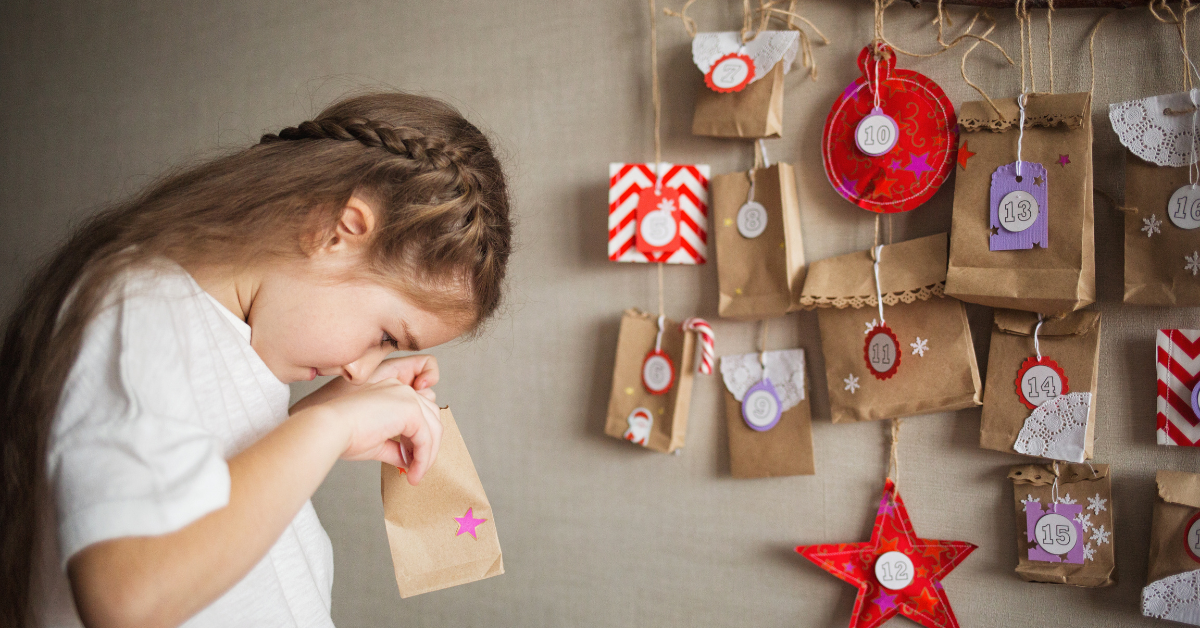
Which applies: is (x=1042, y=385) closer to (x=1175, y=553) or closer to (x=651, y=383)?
(x=1175, y=553)

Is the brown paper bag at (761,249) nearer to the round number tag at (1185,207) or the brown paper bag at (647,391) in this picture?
the brown paper bag at (647,391)

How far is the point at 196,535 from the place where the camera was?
433 millimetres

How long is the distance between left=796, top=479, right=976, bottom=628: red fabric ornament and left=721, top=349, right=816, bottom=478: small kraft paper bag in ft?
0.34

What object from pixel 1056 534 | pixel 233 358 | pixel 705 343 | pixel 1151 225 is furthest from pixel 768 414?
pixel 233 358

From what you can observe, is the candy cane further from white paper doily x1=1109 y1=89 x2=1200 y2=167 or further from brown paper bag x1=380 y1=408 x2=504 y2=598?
white paper doily x1=1109 y1=89 x2=1200 y2=167

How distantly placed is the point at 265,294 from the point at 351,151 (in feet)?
0.47

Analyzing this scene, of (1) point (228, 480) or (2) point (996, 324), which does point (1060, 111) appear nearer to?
(2) point (996, 324)

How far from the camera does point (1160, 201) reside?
28.3 inches

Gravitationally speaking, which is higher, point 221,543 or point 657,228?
point 657,228

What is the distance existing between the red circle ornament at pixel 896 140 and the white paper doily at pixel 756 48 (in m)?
0.08

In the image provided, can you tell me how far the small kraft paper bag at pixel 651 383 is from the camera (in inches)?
38.2

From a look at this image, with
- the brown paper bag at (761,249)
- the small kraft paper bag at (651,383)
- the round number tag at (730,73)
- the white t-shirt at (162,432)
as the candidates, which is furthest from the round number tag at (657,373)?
the white t-shirt at (162,432)

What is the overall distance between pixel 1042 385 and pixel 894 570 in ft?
0.89

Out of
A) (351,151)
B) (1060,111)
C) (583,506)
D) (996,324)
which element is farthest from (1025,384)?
(351,151)
